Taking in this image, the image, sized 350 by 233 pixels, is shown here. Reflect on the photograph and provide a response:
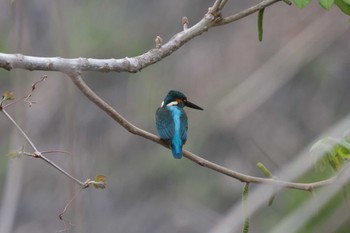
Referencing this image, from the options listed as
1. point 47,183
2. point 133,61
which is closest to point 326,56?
point 47,183

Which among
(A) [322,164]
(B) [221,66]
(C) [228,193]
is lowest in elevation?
(A) [322,164]

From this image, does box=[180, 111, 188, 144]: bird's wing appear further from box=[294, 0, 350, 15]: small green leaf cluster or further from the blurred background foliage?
the blurred background foliage

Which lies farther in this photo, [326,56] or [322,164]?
[326,56]

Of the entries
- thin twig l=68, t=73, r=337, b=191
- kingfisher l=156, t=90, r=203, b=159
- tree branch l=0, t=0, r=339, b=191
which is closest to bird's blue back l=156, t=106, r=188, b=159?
kingfisher l=156, t=90, r=203, b=159

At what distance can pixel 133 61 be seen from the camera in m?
2.22

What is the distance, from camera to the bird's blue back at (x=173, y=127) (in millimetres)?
3112

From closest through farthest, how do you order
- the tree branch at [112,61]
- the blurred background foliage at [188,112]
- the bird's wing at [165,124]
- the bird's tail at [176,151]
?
1. the tree branch at [112,61]
2. the bird's tail at [176,151]
3. the bird's wing at [165,124]
4. the blurred background foliage at [188,112]

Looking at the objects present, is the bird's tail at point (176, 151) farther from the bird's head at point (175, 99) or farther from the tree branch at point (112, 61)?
the tree branch at point (112, 61)

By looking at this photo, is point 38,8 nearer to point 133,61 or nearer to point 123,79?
point 123,79

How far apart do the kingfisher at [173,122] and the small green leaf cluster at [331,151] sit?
0.95 m

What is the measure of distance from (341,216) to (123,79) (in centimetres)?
723

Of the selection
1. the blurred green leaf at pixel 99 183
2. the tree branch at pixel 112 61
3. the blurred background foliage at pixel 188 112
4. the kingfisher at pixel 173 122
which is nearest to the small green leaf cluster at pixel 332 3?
the tree branch at pixel 112 61

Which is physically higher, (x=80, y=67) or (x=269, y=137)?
(x=269, y=137)

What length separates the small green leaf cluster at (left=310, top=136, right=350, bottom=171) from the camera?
2066mm
